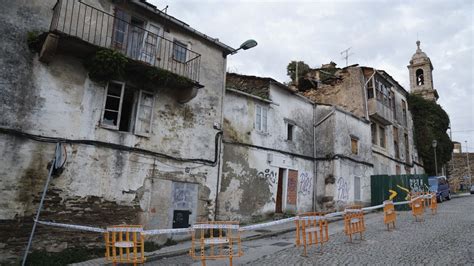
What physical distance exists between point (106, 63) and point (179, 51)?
3.30 meters

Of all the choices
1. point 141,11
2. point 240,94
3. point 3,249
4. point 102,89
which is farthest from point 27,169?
point 240,94

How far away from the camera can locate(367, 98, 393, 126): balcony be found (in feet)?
69.7

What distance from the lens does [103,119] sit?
9.48 m

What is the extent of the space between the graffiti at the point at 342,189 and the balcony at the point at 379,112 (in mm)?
6363

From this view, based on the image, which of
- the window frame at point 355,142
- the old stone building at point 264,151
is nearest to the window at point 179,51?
the old stone building at point 264,151

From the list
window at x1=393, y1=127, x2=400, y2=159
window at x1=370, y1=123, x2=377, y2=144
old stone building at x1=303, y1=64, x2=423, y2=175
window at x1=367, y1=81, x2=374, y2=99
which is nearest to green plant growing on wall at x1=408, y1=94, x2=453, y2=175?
old stone building at x1=303, y1=64, x2=423, y2=175

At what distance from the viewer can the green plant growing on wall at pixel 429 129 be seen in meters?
29.3

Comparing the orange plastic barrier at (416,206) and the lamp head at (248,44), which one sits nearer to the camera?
the lamp head at (248,44)

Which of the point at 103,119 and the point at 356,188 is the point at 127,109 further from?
the point at 356,188

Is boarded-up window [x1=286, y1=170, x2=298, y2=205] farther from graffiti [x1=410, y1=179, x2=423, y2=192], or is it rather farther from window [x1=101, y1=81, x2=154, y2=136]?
graffiti [x1=410, y1=179, x2=423, y2=192]

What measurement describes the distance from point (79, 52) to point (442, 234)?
1182 cm

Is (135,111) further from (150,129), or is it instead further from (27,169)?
(27,169)

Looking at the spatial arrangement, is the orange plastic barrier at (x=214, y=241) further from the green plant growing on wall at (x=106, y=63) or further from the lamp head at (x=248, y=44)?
the lamp head at (x=248, y=44)

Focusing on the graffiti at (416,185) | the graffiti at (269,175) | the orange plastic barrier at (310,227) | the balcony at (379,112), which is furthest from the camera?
the balcony at (379,112)
